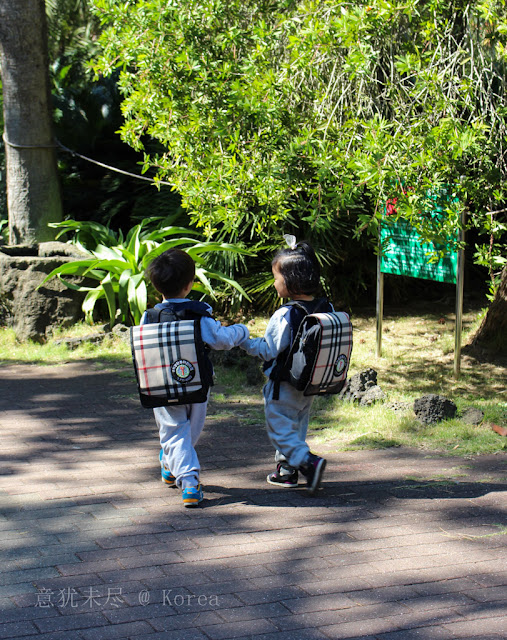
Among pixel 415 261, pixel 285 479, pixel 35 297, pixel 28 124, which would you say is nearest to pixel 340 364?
pixel 285 479

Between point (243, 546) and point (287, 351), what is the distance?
1057 mm

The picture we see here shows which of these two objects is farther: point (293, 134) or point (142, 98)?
point (142, 98)

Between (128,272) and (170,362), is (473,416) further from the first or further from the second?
(128,272)

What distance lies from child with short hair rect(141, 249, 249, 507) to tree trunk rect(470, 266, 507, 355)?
3.78 metres

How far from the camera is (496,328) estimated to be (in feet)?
23.8

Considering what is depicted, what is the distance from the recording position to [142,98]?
21.6 feet

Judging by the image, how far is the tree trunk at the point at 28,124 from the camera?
8.78 meters

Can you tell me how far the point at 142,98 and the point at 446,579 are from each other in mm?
4774

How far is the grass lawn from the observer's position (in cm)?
529

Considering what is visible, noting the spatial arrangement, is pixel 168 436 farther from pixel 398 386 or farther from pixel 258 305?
pixel 258 305

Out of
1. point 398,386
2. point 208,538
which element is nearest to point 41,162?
point 398,386

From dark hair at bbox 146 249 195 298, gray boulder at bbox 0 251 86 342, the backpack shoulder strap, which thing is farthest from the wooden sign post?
gray boulder at bbox 0 251 86 342

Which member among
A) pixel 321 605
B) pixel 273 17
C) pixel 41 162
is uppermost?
pixel 273 17

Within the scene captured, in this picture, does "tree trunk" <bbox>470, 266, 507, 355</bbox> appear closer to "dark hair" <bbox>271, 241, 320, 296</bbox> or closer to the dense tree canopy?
the dense tree canopy
